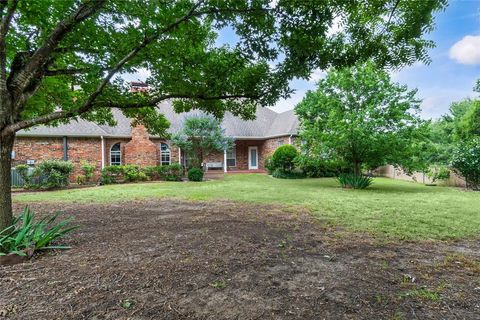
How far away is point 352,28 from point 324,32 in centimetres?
48

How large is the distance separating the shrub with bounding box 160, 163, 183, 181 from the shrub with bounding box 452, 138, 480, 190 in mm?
14736

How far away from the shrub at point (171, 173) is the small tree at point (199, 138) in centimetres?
98

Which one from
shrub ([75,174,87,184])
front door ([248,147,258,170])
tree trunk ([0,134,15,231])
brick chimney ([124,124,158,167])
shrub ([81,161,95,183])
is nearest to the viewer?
tree trunk ([0,134,15,231])

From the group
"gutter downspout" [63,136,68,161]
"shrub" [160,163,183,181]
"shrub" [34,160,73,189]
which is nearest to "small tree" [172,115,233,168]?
"shrub" [160,163,183,181]

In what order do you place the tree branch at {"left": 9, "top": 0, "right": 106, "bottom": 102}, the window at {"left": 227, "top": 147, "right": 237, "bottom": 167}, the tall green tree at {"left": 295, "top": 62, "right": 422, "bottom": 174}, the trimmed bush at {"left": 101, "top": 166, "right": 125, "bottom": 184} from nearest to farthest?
the tree branch at {"left": 9, "top": 0, "right": 106, "bottom": 102}
the tall green tree at {"left": 295, "top": 62, "right": 422, "bottom": 174}
the trimmed bush at {"left": 101, "top": 166, "right": 125, "bottom": 184}
the window at {"left": 227, "top": 147, "right": 237, "bottom": 167}

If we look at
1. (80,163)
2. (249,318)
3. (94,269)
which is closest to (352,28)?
(249,318)

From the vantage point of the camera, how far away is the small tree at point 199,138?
1667 centimetres

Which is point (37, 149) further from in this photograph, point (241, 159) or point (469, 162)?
point (469, 162)

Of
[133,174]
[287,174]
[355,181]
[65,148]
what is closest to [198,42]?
[355,181]

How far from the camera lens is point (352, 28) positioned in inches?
159

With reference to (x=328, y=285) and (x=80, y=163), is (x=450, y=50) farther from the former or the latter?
(x=80, y=163)

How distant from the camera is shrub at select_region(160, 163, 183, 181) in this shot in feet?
54.6

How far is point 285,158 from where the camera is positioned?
18109mm

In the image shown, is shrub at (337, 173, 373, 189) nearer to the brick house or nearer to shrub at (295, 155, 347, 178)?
shrub at (295, 155, 347, 178)
